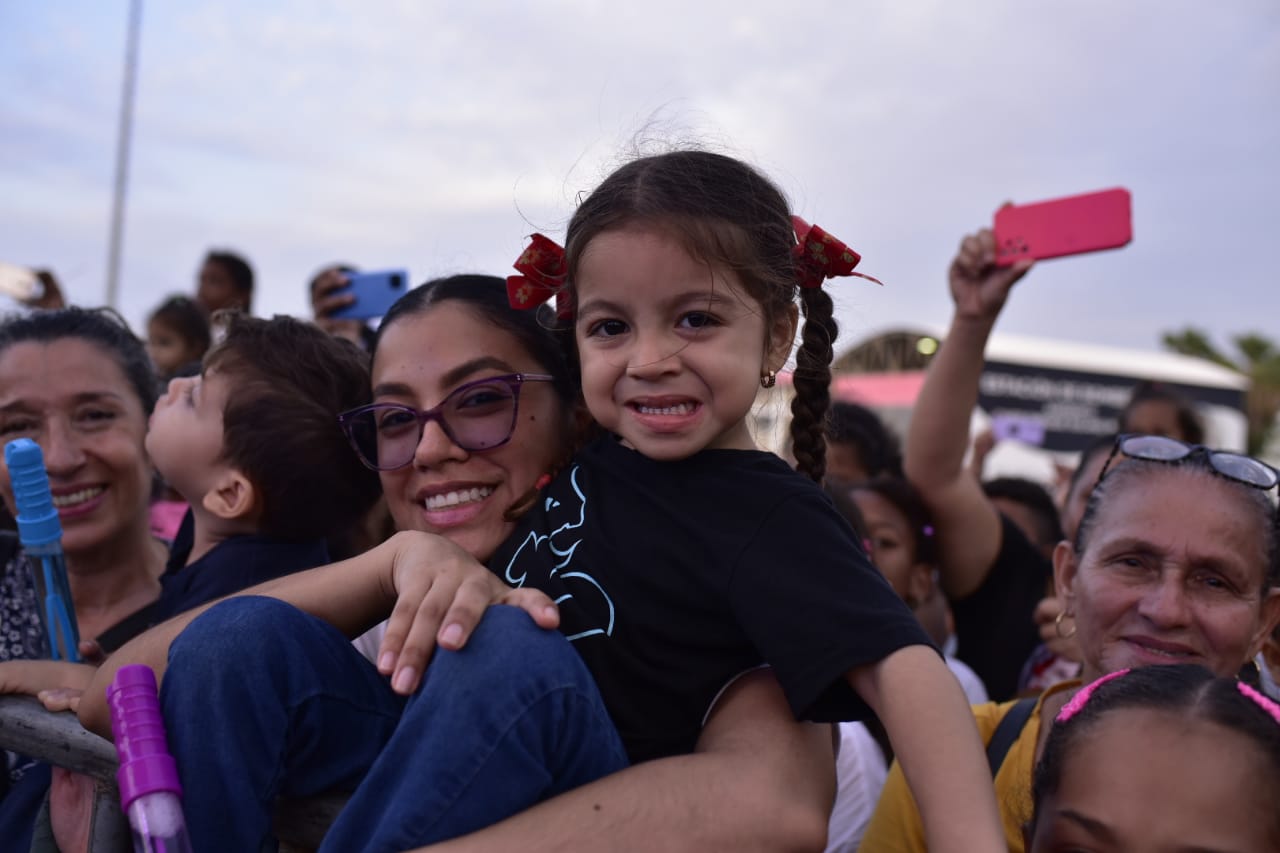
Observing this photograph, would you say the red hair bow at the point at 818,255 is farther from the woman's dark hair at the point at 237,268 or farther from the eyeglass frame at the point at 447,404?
the woman's dark hair at the point at 237,268

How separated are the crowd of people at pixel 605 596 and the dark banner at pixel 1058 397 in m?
16.2

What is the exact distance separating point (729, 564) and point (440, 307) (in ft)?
3.37

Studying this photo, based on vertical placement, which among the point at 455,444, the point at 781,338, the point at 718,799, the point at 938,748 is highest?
the point at 781,338

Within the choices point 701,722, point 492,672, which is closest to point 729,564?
point 701,722

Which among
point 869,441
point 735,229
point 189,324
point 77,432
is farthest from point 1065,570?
point 189,324

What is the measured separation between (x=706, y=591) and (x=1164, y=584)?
1.09 m

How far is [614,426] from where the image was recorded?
6.29 feet

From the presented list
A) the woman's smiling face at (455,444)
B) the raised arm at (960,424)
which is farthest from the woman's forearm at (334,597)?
the raised arm at (960,424)

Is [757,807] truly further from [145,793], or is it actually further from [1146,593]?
[1146,593]

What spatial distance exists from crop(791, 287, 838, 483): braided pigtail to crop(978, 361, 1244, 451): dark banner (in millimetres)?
16465

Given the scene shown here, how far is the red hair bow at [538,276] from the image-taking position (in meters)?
2.21

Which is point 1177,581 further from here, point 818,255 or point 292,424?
point 292,424

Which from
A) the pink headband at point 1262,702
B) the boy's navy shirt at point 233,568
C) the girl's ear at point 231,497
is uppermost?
the girl's ear at point 231,497

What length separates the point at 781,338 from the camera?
2059 millimetres
